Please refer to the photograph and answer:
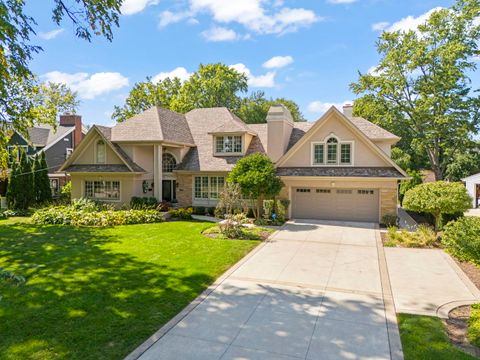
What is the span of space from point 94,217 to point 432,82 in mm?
29048

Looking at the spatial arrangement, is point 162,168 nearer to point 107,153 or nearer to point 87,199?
point 107,153

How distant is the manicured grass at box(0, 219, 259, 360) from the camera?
6031 millimetres

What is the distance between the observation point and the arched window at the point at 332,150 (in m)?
20.2

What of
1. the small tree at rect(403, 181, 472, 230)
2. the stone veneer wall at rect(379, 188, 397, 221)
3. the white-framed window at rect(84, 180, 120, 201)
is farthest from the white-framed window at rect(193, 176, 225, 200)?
the small tree at rect(403, 181, 472, 230)

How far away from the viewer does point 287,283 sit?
9359mm

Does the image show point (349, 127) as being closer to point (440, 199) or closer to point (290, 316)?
point (440, 199)

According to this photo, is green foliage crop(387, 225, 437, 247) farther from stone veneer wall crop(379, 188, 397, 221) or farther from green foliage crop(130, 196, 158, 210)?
green foliage crop(130, 196, 158, 210)

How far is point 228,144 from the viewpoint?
75.4 ft

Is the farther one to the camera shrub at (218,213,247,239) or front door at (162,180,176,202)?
front door at (162,180,176,202)

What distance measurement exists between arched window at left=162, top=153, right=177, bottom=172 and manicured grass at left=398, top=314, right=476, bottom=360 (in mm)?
19444

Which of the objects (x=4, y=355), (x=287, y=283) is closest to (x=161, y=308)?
(x=4, y=355)

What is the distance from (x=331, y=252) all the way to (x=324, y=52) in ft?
34.0

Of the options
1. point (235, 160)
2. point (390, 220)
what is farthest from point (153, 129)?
point (390, 220)

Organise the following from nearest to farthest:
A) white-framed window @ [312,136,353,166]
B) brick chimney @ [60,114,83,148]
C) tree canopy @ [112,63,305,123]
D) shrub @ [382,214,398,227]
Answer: shrub @ [382,214,398,227], white-framed window @ [312,136,353,166], brick chimney @ [60,114,83,148], tree canopy @ [112,63,305,123]
